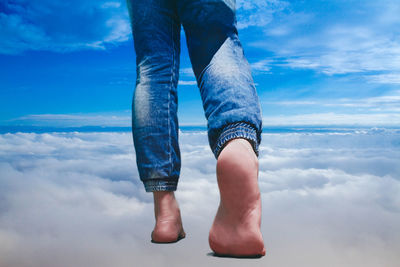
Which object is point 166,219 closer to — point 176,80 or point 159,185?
point 159,185

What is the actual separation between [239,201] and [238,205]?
0.01 metres

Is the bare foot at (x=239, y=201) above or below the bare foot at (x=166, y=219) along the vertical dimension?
above

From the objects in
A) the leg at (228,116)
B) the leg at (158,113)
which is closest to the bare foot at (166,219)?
the leg at (158,113)

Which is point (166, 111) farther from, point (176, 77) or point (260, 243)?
point (260, 243)

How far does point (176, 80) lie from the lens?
4.36 feet

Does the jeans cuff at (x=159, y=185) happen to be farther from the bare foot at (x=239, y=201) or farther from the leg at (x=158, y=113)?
the bare foot at (x=239, y=201)

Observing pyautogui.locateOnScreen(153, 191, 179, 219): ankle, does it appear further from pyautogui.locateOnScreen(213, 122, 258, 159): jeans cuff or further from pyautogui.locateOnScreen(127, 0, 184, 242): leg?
pyautogui.locateOnScreen(213, 122, 258, 159): jeans cuff

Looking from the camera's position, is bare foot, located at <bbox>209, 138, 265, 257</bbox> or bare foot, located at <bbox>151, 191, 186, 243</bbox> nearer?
bare foot, located at <bbox>209, 138, 265, 257</bbox>

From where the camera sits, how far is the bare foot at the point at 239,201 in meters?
0.90

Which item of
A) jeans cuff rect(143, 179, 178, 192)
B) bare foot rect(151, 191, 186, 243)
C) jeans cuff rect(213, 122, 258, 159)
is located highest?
jeans cuff rect(213, 122, 258, 159)

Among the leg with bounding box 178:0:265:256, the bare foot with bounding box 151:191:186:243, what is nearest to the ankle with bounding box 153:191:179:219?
the bare foot with bounding box 151:191:186:243

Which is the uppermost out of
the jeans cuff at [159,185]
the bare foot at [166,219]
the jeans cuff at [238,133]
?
the jeans cuff at [238,133]

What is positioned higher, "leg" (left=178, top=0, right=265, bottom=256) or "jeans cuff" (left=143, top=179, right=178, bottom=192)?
"leg" (left=178, top=0, right=265, bottom=256)

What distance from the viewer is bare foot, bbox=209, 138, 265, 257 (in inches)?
35.6
